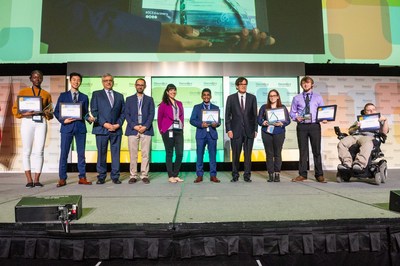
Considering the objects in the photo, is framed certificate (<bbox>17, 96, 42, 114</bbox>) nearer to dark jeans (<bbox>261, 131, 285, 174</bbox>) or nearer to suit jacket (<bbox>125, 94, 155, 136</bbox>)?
suit jacket (<bbox>125, 94, 155, 136</bbox>)

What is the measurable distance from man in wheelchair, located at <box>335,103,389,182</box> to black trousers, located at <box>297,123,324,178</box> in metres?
0.30

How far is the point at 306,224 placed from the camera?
2.07 metres

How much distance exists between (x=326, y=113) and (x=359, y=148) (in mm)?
659

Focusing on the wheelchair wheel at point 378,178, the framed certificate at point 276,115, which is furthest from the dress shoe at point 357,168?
the framed certificate at point 276,115

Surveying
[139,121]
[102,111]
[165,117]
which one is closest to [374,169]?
[165,117]

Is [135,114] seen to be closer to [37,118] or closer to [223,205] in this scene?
[37,118]

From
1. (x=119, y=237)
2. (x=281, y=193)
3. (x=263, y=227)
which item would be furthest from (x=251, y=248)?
(x=281, y=193)

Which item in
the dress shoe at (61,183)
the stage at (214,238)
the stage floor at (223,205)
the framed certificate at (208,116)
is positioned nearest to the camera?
the stage at (214,238)

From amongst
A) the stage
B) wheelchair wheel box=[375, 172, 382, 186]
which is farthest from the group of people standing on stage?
the stage

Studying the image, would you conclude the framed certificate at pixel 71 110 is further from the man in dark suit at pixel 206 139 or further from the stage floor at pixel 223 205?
the man in dark suit at pixel 206 139

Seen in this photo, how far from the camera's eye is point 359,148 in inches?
167

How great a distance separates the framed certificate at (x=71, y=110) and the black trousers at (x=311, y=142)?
3188 millimetres

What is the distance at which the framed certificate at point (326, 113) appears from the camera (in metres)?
4.25

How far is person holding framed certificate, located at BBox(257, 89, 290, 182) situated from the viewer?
4.49 m
